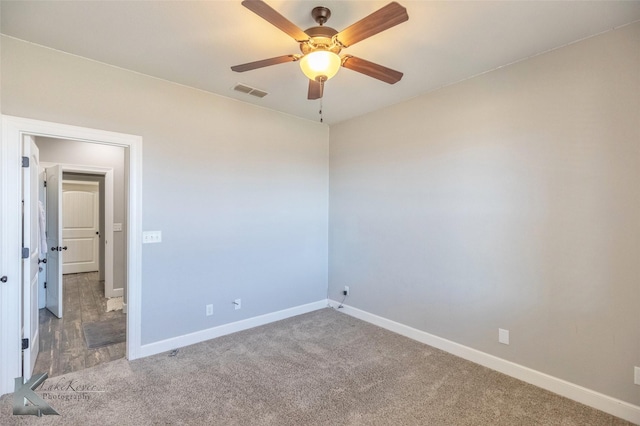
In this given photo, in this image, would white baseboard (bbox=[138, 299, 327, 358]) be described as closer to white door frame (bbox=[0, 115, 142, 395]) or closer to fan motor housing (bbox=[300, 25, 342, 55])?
white door frame (bbox=[0, 115, 142, 395])

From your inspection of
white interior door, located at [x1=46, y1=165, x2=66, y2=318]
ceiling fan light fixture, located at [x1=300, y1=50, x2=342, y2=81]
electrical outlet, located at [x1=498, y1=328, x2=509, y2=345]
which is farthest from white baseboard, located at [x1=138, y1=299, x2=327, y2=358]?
ceiling fan light fixture, located at [x1=300, y1=50, x2=342, y2=81]

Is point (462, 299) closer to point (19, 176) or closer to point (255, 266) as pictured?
point (255, 266)

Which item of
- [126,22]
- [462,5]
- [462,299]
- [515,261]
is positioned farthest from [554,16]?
[126,22]

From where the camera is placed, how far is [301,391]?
2.46 m

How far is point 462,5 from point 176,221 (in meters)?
3.11

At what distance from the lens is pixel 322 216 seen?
4551 millimetres

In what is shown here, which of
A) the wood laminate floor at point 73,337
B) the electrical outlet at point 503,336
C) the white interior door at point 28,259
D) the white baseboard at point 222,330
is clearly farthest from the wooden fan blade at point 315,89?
the wood laminate floor at point 73,337

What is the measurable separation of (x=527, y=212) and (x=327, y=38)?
2193mm

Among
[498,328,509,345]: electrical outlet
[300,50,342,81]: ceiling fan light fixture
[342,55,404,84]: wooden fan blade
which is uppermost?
[342,55,404,84]: wooden fan blade

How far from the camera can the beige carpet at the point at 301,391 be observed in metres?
2.14

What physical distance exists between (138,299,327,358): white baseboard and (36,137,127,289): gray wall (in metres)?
2.49

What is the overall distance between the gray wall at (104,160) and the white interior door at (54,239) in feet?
2.99

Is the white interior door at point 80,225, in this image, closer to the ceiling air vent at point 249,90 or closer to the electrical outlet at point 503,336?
the ceiling air vent at point 249,90

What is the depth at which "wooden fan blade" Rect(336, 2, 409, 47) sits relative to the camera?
1.49 m
